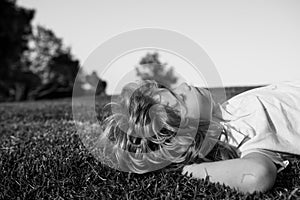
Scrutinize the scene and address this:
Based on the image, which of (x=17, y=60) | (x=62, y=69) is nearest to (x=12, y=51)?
(x=17, y=60)

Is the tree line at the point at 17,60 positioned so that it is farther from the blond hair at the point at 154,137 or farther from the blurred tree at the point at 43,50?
the blond hair at the point at 154,137

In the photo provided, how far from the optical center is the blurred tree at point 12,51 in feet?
92.3

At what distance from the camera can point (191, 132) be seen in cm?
253

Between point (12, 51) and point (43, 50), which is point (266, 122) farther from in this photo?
point (43, 50)

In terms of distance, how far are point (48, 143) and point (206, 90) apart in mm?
1473

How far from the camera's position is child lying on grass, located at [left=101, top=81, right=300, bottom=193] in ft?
7.79

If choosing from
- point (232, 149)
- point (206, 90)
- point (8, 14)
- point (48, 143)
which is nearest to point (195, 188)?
point (232, 149)

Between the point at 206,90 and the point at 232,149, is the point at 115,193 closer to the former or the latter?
the point at 232,149

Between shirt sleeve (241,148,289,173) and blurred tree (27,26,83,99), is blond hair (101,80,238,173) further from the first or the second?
blurred tree (27,26,83,99)

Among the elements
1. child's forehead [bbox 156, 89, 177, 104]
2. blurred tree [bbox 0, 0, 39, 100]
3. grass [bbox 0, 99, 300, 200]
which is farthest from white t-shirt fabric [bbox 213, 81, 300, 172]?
blurred tree [bbox 0, 0, 39, 100]

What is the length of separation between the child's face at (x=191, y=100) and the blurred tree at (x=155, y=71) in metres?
0.17

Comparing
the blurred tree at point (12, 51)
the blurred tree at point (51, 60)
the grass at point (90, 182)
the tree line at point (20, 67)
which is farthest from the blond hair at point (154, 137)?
the blurred tree at point (51, 60)

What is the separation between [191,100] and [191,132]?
0.91 ft

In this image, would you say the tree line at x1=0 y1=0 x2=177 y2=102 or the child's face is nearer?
the child's face
